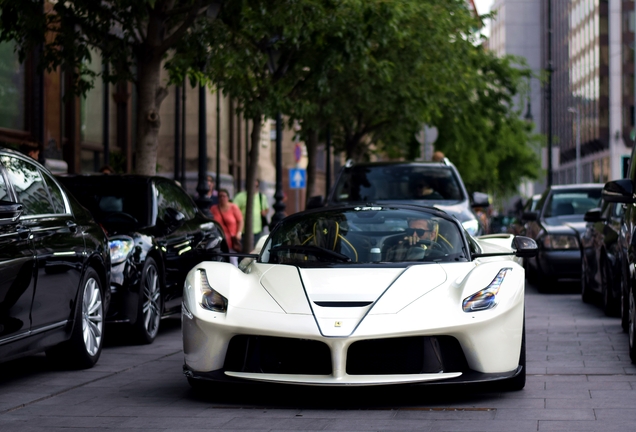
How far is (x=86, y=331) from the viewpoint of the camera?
878 centimetres

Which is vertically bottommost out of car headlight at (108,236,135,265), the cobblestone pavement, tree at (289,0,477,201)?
the cobblestone pavement

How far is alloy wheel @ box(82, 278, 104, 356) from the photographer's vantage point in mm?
8750

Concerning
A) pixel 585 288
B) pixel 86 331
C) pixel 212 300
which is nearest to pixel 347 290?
pixel 212 300

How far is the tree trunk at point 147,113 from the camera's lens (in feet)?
49.4

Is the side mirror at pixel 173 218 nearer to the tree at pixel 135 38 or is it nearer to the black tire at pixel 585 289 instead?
the tree at pixel 135 38

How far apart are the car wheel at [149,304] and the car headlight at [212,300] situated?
3105mm

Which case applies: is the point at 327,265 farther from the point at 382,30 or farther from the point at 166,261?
the point at 382,30

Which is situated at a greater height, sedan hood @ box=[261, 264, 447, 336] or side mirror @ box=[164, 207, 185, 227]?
side mirror @ box=[164, 207, 185, 227]

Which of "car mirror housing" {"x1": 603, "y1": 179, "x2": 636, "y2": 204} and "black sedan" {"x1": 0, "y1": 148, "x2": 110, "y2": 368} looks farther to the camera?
"car mirror housing" {"x1": 603, "y1": 179, "x2": 636, "y2": 204}

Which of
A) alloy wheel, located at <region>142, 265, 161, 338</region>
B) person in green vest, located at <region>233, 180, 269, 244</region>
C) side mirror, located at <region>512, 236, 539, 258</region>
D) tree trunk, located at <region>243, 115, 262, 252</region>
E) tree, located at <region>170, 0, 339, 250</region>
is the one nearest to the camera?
side mirror, located at <region>512, 236, 539, 258</region>

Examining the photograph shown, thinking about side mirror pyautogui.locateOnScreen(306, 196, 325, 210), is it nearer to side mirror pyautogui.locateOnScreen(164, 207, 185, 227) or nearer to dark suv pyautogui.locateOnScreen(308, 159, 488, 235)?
dark suv pyautogui.locateOnScreen(308, 159, 488, 235)

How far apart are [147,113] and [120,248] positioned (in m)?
5.01

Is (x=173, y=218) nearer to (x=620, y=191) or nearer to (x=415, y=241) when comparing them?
(x=415, y=241)

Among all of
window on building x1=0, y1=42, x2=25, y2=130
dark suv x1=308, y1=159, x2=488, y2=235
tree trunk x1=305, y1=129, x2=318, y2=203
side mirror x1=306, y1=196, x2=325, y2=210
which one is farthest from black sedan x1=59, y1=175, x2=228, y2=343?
tree trunk x1=305, y1=129, x2=318, y2=203
